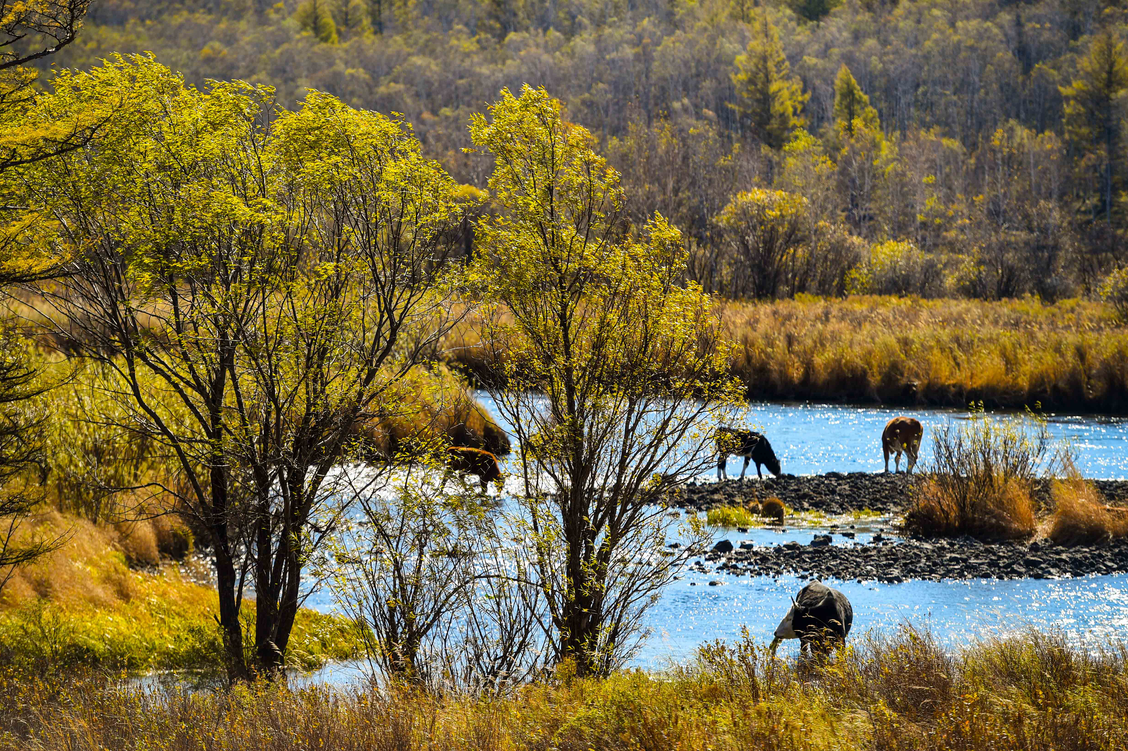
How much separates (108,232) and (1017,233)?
208 ft

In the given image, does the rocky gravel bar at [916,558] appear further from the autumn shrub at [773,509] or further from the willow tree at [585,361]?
the willow tree at [585,361]

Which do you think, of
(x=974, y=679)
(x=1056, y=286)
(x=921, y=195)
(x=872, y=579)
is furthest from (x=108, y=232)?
(x=921, y=195)

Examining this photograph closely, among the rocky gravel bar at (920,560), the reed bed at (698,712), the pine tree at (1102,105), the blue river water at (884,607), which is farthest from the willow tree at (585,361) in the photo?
the pine tree at (1102,105)

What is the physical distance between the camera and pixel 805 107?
117m

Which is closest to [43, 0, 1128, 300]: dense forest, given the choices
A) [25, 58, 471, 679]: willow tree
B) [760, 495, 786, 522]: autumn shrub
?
[760, 495, 786, 522]: autumn shrub

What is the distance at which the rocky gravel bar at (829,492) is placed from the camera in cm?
1728

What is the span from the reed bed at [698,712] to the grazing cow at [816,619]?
45.4 inches

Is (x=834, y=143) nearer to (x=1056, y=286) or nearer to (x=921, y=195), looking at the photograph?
(x=921, y=195)

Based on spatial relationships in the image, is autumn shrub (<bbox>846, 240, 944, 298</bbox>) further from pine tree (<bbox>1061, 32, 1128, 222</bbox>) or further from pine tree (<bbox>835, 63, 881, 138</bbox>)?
pine tree (<bbox>835, 63, 881, 138</bbox>)

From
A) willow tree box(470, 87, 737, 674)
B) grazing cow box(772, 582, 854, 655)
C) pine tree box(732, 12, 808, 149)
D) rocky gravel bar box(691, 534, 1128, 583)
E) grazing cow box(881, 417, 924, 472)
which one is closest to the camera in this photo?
willow tree box(470, 87, 737, 674)

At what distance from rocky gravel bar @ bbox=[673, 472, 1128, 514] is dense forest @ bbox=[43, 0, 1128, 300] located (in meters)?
4.53

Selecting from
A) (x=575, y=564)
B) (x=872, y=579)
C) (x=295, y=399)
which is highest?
(x=295, y=399)

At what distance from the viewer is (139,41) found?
181125mm

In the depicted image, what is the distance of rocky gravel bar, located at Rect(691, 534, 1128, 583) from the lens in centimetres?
1359
